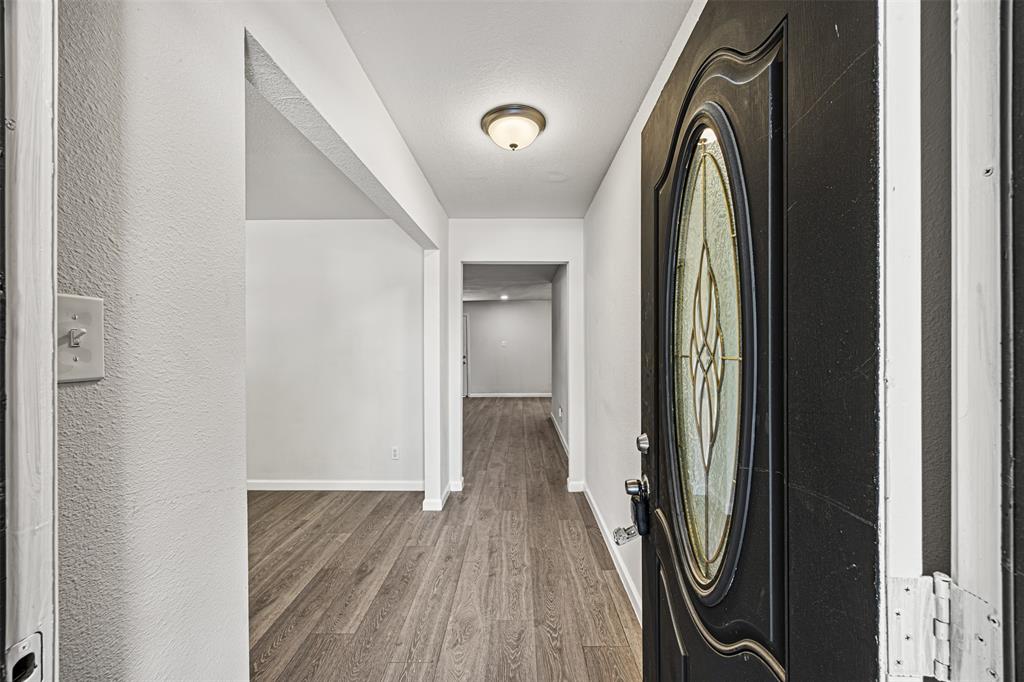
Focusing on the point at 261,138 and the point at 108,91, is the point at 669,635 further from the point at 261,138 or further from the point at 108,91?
the point at 261,138

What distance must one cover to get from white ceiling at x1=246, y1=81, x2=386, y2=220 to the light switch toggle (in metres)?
1.72

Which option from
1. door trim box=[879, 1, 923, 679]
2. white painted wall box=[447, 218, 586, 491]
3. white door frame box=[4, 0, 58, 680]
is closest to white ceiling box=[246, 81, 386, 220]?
white painted wall box=[447, 218, 586, 491]

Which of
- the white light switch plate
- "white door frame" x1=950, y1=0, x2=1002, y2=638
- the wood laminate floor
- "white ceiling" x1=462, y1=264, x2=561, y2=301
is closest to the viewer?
"white door frame" x1=950, y1=0, x2=1002, y2=638

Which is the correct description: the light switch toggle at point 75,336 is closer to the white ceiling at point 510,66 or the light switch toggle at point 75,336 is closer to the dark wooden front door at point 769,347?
the dark wooden front door at point 769,347

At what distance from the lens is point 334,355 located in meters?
4.59

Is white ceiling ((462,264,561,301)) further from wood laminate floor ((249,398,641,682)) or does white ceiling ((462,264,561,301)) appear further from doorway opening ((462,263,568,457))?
wood laminate floor ((249,398,641,682))

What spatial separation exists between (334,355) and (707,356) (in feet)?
13.6

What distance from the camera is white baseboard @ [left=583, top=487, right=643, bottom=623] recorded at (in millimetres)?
2402

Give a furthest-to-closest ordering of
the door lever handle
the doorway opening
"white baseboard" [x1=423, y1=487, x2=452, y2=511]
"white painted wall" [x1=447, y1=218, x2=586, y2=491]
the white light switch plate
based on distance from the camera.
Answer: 1. the doorway opening
2. "white painted wall" [x1=447, y1=218, x2=586, y2=491]
3. "white baseboard" [x1=423, y1=487, x2=452, y2=511]
4. the door lever handle
5. the white light switch plate

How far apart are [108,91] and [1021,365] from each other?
1.10m

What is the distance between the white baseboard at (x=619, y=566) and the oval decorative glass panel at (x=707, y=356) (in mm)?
1355

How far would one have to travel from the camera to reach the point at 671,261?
44.1 inches

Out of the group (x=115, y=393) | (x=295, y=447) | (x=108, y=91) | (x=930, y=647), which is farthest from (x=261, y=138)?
(x=930, y=647)

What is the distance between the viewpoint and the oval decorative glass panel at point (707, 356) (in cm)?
84
